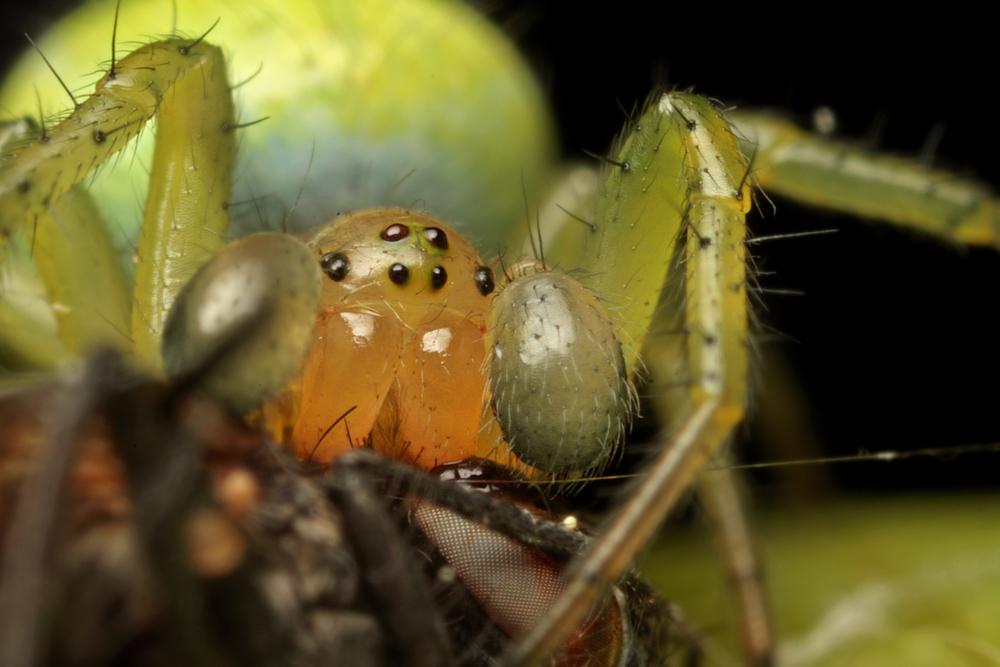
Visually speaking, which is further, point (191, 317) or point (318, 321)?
point (318, 321)

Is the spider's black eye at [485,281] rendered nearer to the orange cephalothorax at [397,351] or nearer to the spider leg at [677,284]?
the orange cephalothorax at [397,351]

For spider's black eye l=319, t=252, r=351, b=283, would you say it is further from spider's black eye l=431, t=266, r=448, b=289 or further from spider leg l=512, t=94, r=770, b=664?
spider leg l=512, t=94, r=770, b=664

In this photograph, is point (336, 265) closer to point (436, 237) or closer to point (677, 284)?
point (436, 237)

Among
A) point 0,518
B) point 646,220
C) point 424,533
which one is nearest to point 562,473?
point 424,533

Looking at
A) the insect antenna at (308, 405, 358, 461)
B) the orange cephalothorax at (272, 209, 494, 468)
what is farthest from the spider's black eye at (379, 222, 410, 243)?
the insect antenna at (308, 405, 358, 461)

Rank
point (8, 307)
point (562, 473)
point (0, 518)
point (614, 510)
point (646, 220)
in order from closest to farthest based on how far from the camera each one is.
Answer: point (0, 518)
point (614, 510)
point (562, 473)
point (646, 220)
point (8, 307)

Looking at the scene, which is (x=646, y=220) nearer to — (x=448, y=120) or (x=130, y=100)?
(x=130, y=100)

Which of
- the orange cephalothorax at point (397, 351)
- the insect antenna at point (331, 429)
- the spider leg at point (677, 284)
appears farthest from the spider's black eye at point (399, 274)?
the spider leg at point (677, 284)
